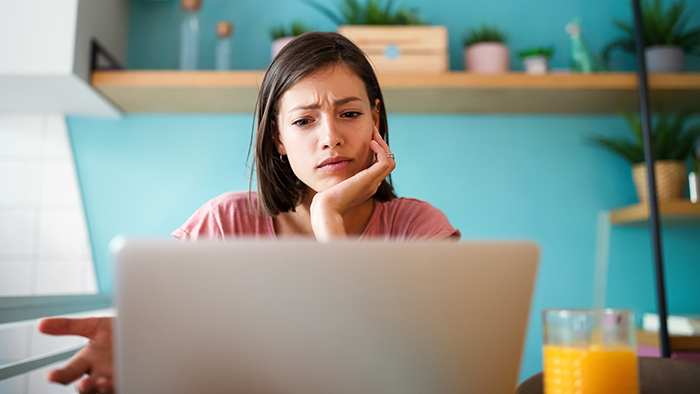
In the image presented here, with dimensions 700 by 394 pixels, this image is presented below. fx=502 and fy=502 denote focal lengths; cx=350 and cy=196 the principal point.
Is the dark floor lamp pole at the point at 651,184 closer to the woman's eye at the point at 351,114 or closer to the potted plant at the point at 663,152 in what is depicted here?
the potted plant at the point at 663,152

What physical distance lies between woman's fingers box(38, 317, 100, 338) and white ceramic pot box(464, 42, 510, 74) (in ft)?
4.98

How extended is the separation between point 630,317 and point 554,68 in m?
1.65

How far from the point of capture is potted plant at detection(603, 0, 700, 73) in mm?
1756

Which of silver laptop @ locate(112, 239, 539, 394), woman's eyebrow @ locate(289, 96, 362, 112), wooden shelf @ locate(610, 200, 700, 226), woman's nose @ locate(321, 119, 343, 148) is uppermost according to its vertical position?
woman's eyebrow @ locate(289, 96, 362, 112)

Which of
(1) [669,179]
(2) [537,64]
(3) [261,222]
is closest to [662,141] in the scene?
(1) [669,179]

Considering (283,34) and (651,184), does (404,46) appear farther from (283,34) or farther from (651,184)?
(651,184)

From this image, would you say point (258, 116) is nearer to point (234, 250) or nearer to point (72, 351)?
point (234, 250)

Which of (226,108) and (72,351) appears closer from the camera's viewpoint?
(72,351)

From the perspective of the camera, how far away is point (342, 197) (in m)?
0.90

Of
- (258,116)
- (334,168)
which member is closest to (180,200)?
(258,116)

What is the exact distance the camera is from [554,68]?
196 cm

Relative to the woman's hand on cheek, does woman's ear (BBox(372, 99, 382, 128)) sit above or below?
above

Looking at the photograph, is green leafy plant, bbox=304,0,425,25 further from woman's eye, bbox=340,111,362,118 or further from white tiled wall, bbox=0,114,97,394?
white tiled wall, bbox=0,114,97,394

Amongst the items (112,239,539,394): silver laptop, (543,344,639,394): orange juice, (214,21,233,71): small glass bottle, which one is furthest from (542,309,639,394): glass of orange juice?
(214,21,233,71): small glass bottle
